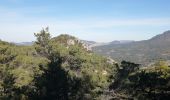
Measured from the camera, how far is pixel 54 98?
3594 cm

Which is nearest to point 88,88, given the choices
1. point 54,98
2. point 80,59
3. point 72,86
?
point 72,86

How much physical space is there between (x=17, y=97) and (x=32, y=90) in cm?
201

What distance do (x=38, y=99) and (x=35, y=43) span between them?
93375 mm

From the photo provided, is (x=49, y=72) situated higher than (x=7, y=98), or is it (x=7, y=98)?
(x=49, y=72)

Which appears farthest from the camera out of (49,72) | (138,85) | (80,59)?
(80,59)

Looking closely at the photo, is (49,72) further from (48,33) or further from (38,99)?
(48,33)

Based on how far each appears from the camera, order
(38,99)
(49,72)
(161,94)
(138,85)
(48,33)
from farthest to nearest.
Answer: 1. (48,33)
2. (49,72)
3. (38,99)
4. (138,85)
5. (161,94)

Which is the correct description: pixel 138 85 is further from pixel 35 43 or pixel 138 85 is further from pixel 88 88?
pixel 35 43

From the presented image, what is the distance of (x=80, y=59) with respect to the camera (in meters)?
105

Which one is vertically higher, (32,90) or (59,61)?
(59,61)

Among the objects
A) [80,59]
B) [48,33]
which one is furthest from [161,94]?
A: [48,33]

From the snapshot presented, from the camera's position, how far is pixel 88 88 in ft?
125

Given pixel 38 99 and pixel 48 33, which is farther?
pixel 48 33

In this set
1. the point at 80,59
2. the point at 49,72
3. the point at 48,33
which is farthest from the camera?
the point at 48,33
